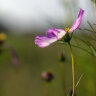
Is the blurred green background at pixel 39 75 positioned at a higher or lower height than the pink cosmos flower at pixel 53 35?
lower

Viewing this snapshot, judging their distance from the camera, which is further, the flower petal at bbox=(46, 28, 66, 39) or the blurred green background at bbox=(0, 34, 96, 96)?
the blurred green background at bbox=(0, 34, 96, 96)

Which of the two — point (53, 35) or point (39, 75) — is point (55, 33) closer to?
point (53, 35)

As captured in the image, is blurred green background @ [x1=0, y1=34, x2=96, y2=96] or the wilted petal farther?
blurred green background @ [x1=0, y1=34, x2=96, y2=96]

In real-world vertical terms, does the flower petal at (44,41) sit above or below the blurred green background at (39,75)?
above

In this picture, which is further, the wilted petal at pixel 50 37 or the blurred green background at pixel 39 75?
the blurred green background at pixel 39 75

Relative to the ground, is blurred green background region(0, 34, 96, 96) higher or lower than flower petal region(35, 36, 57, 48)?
lower

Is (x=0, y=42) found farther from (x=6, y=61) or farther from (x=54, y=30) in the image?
(x=6, y=61)

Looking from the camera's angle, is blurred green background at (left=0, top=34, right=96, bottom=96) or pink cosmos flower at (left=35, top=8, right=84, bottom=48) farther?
blurred green background at (left=0, top=34, right=96, bottom=96)

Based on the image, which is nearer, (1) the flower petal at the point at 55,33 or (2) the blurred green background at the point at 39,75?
(1) the flower petal at the point at 55,33

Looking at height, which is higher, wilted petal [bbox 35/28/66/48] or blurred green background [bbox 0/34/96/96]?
wilted petal [bbox 35/28/66/48]

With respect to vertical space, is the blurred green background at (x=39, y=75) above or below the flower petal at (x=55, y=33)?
below

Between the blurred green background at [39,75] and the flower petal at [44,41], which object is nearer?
the flower petal at [44,41]
